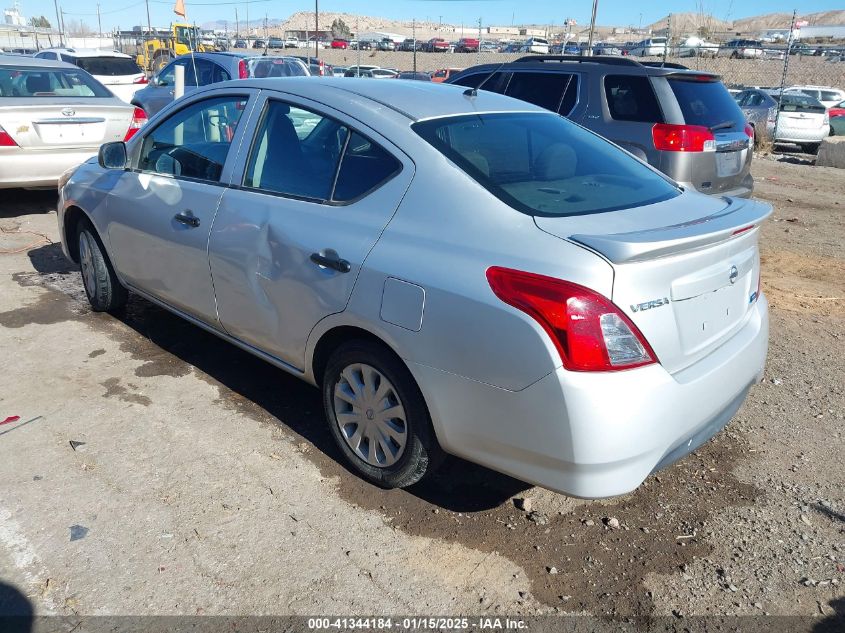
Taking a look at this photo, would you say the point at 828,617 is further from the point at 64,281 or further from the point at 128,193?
the point at 64,281

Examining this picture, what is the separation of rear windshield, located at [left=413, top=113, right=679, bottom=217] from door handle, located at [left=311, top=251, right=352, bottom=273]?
628 mm

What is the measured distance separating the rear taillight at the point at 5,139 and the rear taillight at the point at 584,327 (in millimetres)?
6958

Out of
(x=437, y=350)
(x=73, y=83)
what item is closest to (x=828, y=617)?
(x=437, y=350)

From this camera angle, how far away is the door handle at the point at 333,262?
10.3ft

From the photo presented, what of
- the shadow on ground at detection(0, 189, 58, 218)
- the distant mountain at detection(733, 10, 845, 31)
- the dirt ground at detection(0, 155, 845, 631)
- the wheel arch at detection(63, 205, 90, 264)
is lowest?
the dirt ground at detection(0, 155, 845, 631)

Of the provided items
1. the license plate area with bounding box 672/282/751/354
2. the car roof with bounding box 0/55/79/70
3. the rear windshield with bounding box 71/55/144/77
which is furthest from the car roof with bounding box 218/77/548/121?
the rear windshield with bounding box 71/55/144/77

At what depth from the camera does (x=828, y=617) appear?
2660 millimetres

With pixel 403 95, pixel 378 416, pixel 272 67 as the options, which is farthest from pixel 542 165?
pixel 272 67

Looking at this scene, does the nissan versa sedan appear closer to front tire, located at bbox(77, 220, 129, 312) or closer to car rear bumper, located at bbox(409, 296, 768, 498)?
car rear bumper, located at bbox(409, 296, 768, 498)

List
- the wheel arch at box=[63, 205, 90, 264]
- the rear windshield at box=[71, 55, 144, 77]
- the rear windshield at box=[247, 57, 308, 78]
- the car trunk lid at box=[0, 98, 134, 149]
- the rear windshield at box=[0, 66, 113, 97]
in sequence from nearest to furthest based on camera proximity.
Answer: the wheel arch at box=[63, 205, 90, 264] < the car trunk lid at box=[0, 98, 134, 149] < the rear windshield at box=[0, 66, 113, 97] < the rear windshield at box=[247, 57, 308, 78] < the rear windshield at box=[71, 55, 144, 77]

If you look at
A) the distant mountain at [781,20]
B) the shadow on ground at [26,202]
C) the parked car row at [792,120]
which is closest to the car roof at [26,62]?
the shadow on ground at [26,202]

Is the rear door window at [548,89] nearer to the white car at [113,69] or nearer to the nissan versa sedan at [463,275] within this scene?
the nissan versa sedan at [463,275]

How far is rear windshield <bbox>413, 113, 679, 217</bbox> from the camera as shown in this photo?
10.0 feet

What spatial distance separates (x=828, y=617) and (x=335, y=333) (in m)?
2.22
